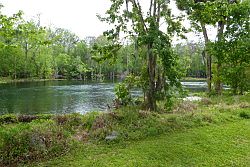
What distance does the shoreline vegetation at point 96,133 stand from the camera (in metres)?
6.80

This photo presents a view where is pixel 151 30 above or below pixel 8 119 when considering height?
above

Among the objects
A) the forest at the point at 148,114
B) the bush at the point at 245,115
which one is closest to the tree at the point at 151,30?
the forest at the point at 148,114

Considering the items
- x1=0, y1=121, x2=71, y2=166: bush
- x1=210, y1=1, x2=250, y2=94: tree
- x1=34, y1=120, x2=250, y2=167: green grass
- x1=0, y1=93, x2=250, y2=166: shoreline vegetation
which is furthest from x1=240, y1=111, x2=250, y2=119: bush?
x1=0, y1=121, x2=71, y2=166: bush

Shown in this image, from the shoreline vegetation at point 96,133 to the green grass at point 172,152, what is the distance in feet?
0.10

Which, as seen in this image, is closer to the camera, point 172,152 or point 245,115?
Result: point 172,152

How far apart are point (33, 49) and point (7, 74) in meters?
8.66

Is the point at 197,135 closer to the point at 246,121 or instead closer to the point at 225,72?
the point at 246,121

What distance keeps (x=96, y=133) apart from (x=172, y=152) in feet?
8.43

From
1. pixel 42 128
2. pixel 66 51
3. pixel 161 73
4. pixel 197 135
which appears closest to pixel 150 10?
pixel 161 73

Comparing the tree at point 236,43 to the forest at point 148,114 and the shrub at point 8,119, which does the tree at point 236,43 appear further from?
the shrub at point 8,119

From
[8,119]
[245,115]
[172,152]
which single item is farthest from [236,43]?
[8,119]

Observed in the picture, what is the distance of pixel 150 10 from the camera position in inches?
448

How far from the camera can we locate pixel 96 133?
8594 millimetres

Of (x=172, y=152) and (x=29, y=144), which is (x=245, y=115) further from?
(x=29, y=144)
